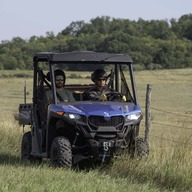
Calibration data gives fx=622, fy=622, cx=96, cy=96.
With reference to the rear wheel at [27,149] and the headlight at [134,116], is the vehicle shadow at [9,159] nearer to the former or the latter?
the rear wheel at [27,149]

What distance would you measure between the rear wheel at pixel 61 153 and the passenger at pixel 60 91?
0.79 metres

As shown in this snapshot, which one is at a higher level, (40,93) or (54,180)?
(40,93)

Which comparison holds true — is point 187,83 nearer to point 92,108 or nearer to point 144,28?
point 92,108

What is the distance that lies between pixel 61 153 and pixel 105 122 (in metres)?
0.80

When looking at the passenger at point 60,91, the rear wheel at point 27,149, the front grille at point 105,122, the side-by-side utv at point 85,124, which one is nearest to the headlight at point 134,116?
the side-by-side utv at point 85,124

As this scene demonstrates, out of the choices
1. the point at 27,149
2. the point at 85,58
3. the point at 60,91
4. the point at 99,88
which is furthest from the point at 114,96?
the point at 27,149

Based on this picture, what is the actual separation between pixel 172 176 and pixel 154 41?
102 metres

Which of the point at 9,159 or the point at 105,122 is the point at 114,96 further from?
the point at 9,159

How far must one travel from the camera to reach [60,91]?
10062 millimetres

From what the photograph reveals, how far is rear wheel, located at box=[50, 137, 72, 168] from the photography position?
921cm

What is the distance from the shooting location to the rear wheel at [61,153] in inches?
363

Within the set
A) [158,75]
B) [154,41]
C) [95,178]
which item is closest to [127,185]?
[95,178]

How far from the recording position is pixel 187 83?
65562mm

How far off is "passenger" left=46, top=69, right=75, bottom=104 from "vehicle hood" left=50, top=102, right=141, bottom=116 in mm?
307
